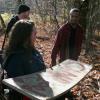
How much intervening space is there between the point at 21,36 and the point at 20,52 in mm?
244

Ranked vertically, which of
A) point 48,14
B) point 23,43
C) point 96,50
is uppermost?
point 23,43

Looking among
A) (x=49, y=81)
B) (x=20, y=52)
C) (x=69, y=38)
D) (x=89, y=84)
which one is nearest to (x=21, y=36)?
(x=20, y=52)

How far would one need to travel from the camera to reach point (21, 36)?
16.7ft

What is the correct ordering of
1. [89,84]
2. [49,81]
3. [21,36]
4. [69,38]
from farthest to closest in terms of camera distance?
[89,84]
[69,38]
[21,36]
[49,81]

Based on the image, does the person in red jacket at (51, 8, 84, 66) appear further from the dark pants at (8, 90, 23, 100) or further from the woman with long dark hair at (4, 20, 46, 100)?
the dark pants at (8, 90, 23, 100)

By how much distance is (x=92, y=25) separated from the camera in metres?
13.3

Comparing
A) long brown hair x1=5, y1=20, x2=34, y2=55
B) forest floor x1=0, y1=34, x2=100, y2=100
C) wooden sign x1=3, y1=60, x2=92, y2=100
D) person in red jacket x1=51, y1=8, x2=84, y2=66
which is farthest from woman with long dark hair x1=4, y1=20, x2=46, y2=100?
forest floor x1=0, y1=34, x2=100, y2=100

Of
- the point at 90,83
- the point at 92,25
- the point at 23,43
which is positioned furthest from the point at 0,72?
the point at 92,25

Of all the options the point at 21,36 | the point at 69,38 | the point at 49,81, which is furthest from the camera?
the point at 69,38

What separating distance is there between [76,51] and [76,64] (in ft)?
6.74

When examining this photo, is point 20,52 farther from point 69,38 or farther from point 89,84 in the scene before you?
point 89,84

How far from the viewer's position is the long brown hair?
5.09m

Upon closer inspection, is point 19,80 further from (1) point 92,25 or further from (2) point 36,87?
(1) point 92,25

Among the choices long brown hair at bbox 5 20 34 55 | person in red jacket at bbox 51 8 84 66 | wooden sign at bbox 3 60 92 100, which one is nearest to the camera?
wooden sign at bbox 3 60 92 100
